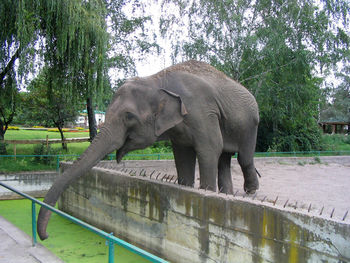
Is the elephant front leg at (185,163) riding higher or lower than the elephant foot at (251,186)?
higher

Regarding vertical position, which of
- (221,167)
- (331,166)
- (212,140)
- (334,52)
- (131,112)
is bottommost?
(331,166)

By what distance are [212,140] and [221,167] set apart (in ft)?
5.33

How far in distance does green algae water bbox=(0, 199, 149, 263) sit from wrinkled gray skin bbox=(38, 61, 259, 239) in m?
1.66

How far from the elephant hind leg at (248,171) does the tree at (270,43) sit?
11987mm

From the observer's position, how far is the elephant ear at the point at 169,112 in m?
4.97

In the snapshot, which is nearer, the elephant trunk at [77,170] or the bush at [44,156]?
the elephant trunk at [77,170]

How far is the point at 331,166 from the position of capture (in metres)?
20.7

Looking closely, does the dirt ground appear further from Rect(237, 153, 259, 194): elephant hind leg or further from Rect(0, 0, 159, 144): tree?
Rect(0, 0, 159, 144): tree

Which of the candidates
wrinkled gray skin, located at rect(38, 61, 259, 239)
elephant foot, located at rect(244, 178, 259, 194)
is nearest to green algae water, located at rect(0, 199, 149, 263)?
wrinkled gray skin, located at rect(38, 61, 259, 239)

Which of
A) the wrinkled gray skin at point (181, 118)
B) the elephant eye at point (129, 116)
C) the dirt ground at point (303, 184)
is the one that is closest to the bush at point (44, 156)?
the dirt ground at point (303, 184)

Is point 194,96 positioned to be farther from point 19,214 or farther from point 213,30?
point 213,30

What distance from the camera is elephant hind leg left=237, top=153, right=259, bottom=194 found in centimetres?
648

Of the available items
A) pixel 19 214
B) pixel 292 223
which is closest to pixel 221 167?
pixel 292 223

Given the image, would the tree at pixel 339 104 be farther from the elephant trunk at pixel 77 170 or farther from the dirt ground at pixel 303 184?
the elephant trunk at pixel 77 170
